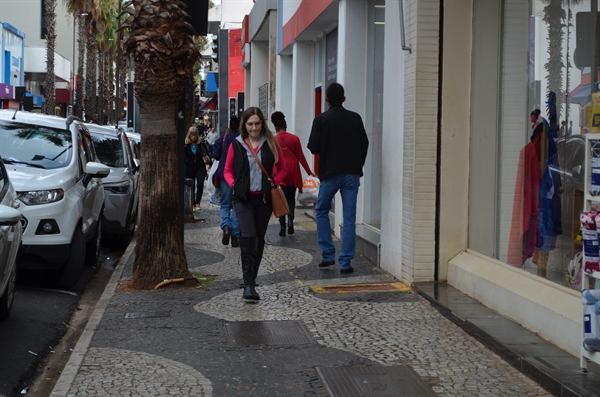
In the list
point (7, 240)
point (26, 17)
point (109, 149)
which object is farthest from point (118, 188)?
point (26, 17)

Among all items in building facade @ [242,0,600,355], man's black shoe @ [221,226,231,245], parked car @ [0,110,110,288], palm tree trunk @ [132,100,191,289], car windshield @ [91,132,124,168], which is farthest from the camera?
car windshield @ [91,132,124,168]

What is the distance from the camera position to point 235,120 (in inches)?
547

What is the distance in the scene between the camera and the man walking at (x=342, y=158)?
9820mm

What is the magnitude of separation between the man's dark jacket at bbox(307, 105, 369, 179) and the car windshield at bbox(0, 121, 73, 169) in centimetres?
294

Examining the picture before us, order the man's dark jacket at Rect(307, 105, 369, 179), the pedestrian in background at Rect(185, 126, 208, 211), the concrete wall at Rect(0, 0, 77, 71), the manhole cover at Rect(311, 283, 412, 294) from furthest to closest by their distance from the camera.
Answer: the concrete wall at Rect(0, 0, 77, 71) → the pedestrian in background at Rect(185, 126, 208, 211) → the man's dark jacket at Rect(307, 105, 369, 179) → the manhole cover at Rect(311, 283, 412, 294)

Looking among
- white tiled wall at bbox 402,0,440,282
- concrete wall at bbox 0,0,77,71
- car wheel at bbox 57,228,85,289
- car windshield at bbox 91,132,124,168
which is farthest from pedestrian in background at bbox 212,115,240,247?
concrete wall at bbox 0,0,77,71

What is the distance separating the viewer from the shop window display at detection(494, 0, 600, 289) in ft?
21.2

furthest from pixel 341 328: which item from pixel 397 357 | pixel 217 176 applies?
pixel 217 176

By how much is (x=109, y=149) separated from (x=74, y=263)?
5591 millimetres

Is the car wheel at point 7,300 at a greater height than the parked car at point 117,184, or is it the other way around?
the parked car at point 117,184

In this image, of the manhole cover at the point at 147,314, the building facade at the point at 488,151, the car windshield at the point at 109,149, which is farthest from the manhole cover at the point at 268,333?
the car windshield at the point at 109,149

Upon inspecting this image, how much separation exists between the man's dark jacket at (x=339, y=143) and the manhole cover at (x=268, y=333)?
286cm

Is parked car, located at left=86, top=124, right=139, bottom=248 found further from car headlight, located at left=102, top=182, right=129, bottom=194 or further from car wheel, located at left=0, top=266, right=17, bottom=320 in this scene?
car wheel, located at left=0, top=266, right=17, bottom=320

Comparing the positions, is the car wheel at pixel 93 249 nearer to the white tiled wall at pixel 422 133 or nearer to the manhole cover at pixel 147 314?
the manhole cover at pixel 147 314
